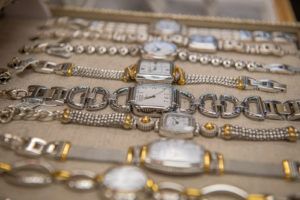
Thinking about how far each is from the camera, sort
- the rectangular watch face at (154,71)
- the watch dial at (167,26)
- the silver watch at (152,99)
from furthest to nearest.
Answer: the watch dial at (167,26) < the rectangular watch face at (154,71) < the silver watch at (152,99)

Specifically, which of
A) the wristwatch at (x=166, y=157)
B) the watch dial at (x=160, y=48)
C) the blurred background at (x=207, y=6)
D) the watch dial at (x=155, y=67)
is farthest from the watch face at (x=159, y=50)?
the blurred background at (x=207, y=6)

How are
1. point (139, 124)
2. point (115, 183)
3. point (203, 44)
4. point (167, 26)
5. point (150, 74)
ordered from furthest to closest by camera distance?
1. point (167, 26)
2. point (203, 44)
3. point (150, 74)
4. point (139, 124)
5. point (115, 183)

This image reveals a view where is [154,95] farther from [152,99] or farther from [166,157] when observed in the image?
[166,157]

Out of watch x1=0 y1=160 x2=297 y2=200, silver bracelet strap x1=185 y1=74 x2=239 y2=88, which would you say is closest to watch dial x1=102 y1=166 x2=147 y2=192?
watch x1=0 y1=160 x2=297 y2=200

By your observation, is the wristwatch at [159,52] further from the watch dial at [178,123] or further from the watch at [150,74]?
the watch dial at [178,123]

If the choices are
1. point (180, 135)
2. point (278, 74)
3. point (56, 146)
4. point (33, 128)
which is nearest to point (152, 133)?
point (180, 135)

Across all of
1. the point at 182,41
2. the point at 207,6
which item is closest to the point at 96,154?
the point at 182,41

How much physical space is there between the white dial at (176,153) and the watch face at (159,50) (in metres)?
0.64

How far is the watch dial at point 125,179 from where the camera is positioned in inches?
39.6

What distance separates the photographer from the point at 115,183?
1019 mm

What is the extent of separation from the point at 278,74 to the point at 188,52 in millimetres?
550

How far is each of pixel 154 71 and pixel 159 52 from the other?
0.21 m

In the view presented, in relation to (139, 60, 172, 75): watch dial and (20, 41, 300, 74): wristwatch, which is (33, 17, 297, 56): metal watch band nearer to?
(20, 41, 300, 74): wristwatch

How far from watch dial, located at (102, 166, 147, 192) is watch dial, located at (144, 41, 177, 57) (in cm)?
79
